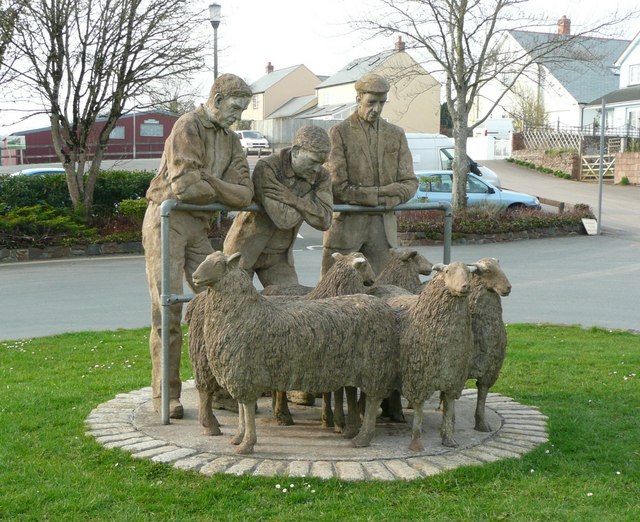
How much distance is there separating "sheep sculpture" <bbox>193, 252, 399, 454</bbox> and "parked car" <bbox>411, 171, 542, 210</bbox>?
19023 millimetres

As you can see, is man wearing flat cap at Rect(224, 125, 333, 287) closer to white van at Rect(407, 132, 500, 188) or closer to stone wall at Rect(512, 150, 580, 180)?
white van at Rect(407, 132, 500, 188)

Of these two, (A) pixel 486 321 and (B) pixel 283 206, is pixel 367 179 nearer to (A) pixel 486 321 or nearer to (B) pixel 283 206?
(B) pixel 283 206

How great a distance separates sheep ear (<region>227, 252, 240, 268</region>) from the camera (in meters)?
5.22

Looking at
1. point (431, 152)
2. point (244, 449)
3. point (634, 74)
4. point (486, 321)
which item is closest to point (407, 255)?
point (486, 321)

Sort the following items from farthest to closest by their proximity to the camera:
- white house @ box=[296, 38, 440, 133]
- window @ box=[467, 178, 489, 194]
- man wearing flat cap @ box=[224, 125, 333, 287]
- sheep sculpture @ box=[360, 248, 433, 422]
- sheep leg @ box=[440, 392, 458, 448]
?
white house @ box=[296, 38, 440, 133], window @ box=[467, 178, 489, 194], sheep sculpture @ box=[360, 248, 433, 422], man wearing flat cap @ box=[224, 125, 333, 287], sheep leg @ box=[440, 392, 458, 448]

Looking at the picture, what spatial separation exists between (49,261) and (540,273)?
10903 millimetres

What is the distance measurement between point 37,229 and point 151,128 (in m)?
27.2

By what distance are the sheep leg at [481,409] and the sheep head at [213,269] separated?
212 centimetres

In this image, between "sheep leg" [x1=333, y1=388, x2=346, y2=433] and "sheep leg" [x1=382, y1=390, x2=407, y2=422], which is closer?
"sheep leg" [x1=333, y1=388, x2=346, y2=433]

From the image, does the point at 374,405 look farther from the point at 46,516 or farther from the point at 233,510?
the point at 46,516

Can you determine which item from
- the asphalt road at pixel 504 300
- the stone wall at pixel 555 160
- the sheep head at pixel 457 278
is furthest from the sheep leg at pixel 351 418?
the stone wall at pixel 555 160

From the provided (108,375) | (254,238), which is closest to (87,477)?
(254,238)

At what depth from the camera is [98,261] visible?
18.8m

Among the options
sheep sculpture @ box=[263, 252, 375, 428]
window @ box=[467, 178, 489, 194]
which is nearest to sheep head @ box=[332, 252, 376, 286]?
sheep sculpture @ box=[263, 252, 375, 428]
